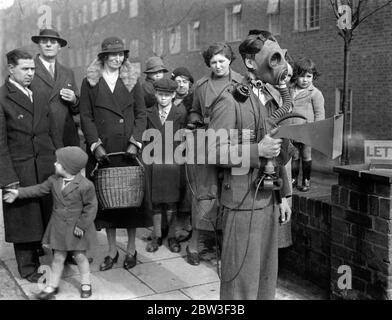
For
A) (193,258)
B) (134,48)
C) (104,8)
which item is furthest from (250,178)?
(104,8)

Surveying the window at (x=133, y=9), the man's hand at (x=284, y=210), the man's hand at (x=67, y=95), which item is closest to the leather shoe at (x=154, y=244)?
the man's hand at (x=67, y=95)

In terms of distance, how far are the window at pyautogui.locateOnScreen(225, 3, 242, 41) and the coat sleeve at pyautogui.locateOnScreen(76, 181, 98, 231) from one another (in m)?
12.2

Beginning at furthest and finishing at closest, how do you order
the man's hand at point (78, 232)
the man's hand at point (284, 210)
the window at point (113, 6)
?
1. the window at point (113, 6)
2. the man's hand at point (78, 232)
3. the man's hand at point (284, 210)

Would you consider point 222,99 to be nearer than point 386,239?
Yes

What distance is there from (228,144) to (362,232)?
153 centimetres

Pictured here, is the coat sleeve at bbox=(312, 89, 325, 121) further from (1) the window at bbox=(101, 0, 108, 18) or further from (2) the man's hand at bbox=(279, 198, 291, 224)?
(1) the window at bbox=(101, 0, 108, 18)

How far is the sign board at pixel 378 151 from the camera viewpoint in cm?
379

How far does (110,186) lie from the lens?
456 cm

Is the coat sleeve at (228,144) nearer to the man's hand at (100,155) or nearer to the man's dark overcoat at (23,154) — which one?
the man's hand at (100,155)

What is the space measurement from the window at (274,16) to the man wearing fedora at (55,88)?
972 centimetres

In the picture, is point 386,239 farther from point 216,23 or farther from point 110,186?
point 216,23

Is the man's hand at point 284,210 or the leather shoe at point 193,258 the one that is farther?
the leather shoe at point 193,258
